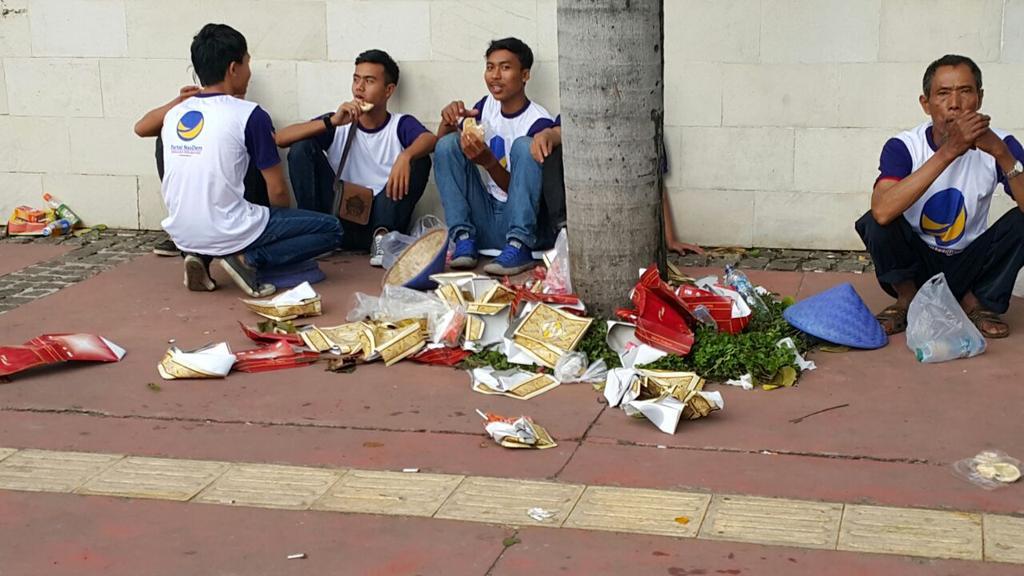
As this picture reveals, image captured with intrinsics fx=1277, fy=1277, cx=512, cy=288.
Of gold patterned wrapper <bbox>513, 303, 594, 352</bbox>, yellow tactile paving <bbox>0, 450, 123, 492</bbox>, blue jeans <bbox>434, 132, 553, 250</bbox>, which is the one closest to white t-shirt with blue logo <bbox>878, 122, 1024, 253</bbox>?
gold patterned wrapper <bbox>513, 303, 594, 352</bbox>

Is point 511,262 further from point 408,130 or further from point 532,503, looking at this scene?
point 532,503

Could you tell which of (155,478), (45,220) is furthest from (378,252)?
(155,478)

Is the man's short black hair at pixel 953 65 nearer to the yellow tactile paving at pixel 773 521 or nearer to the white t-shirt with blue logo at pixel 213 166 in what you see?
the yellow tactile paving at pixel 773 521

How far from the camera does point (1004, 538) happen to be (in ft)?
12.0

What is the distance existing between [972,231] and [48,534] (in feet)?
13.0

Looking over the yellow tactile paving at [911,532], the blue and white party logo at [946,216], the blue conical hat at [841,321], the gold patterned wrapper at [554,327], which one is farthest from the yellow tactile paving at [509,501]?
the blue and white party logo at [946,216]

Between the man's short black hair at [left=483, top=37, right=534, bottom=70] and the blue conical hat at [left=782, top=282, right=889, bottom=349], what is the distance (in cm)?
231

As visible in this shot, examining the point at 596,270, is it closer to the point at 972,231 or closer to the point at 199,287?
the point at 972,231

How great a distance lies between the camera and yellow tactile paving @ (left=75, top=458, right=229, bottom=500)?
4.17 meters

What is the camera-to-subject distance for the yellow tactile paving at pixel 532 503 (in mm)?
3688

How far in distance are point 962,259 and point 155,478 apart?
3.53m

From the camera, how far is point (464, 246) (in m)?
7.02

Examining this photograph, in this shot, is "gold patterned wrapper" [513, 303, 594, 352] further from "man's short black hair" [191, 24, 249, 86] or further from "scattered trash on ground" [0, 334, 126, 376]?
"man's short black hair" [191, 24, 249, 86]

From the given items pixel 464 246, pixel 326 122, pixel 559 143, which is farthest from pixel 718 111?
pixel 326 122
